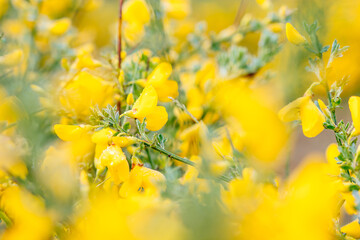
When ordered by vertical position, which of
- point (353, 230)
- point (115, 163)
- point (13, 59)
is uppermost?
point (13, 59)

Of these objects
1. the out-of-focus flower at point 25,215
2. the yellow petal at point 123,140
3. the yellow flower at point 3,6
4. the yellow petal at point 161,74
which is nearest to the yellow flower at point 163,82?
the yellow petal at point 161,74

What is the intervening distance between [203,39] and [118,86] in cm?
42

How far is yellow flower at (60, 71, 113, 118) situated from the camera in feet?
1.85

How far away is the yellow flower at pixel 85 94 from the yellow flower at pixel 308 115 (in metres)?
0.28

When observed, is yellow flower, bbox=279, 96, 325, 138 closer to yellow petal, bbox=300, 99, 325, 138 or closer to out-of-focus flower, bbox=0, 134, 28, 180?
yellow petal, bbox=300, 99, 325, 138

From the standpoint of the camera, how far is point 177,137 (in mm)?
628

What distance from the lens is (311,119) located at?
1.33ft

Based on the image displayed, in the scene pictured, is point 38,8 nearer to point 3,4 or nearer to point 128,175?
point 3,4

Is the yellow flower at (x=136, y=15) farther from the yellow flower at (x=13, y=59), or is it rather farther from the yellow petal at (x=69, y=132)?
the yellow petal at (x=69, y=132)

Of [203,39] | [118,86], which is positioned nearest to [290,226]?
[118,86]

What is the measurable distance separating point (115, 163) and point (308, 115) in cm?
22

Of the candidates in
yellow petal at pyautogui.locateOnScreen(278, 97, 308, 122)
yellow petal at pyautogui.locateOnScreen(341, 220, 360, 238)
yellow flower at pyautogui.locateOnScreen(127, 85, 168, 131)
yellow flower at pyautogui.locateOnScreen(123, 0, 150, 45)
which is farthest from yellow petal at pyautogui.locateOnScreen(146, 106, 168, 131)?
yellow flower at pyautogui.locateOnScreen(123, 0, 150, 45)

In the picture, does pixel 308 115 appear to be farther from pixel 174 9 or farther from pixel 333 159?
pixel 174 9

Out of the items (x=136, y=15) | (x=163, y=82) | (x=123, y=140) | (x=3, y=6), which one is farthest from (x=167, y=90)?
(x=3, y=6)
